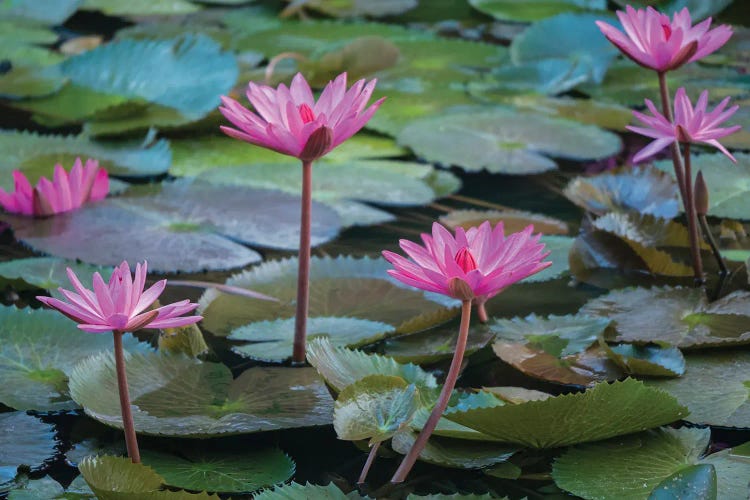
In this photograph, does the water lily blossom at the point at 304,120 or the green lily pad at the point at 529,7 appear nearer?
the water lily blossom at the point at 304,120

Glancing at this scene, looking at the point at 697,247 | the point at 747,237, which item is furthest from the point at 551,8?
the point at 697,247

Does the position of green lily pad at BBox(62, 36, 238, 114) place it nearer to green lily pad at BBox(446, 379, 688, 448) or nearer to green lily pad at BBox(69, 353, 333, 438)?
green lily pad at BBox(69, 353, 333, 438)

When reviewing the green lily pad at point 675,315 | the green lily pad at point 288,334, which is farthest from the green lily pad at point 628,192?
the green lily pad at point 288,334

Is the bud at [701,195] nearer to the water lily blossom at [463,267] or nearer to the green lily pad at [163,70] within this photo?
the water lily blossom at [463,267]

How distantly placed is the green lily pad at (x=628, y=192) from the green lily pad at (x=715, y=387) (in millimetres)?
578

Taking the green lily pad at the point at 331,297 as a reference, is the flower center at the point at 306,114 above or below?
above

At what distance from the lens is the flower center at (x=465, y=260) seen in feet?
3.03

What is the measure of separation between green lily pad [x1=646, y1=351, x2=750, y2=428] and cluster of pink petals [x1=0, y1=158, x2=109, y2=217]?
3.65ft

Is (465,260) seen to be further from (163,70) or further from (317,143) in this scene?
(163,70)

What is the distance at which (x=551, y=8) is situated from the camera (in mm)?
3660

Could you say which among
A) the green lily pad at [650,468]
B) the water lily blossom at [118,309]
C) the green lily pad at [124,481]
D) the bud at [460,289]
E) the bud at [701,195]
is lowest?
the green lily pad at [650,468]

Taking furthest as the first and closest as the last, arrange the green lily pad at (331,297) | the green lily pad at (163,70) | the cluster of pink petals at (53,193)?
1. the green lily pad at (163,70)
2. the cluster of pink petals at (53,193)
3. the green lily pad at (331,297)

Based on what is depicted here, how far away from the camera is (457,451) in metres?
1.07

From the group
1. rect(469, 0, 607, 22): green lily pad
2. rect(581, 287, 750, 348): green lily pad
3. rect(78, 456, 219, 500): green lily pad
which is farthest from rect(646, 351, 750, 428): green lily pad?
rect(469, 0, 607, 22): green lily pad
